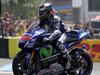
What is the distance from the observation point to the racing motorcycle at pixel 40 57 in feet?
27.7

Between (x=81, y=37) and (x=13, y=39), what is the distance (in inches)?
228

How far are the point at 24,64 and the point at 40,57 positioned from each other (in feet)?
1.13

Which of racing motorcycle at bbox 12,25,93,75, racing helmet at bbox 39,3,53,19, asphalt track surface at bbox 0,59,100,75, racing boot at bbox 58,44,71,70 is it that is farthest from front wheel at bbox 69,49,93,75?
asphalt track surface at bbox 0,59,100,75

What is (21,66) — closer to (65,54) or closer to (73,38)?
(65,54)

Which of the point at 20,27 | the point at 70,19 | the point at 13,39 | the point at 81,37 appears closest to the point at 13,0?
the point at 70,19

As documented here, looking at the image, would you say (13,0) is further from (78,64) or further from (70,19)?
(78,64)

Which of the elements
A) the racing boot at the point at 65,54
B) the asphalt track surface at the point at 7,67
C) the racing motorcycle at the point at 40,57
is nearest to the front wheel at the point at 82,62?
the racing motorcycle at the point at 40,57

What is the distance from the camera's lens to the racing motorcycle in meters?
8.43

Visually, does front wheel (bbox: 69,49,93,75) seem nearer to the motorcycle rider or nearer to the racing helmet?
the motorcycle rider

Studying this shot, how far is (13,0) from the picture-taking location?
186ft

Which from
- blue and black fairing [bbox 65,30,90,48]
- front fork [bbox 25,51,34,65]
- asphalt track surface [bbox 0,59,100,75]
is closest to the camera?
front fork [bbox 25,51,34,65]

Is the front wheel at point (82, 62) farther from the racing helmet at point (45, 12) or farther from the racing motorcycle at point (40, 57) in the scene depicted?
the racing helmet at point (45, 12)

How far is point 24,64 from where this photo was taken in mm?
8438

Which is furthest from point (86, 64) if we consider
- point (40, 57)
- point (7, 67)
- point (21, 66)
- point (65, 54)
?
point (7, 67)
